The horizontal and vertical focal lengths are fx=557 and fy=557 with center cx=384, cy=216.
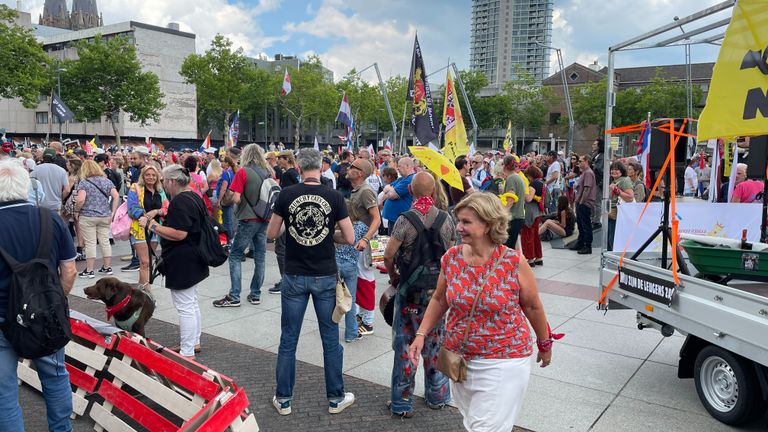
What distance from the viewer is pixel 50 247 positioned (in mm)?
3244

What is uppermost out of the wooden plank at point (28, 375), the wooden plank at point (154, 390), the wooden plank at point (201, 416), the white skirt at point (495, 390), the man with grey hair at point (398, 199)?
the man with grey hair at point (398, 199)

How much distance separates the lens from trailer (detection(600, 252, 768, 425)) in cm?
353

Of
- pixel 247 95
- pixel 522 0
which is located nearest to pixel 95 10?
pixel 247 95

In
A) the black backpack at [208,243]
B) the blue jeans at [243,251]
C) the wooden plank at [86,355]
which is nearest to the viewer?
the wooden plank at [86,355]

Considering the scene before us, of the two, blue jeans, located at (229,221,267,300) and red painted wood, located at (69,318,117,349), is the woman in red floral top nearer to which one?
red painted wood, located at (69,318,117,349)

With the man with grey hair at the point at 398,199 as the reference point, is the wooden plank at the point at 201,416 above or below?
below

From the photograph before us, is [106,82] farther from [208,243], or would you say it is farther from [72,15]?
[72,15]

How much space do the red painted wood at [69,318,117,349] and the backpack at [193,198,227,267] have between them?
3.63 feet

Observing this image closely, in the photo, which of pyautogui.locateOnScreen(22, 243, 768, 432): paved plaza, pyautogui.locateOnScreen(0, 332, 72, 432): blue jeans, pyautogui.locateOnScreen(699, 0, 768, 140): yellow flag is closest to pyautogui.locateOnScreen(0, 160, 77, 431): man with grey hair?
pyautogui.locateOnScreen(0, 332, 72, 432): blue jeans

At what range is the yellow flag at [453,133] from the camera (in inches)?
419

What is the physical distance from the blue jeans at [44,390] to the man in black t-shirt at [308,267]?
1413 millimetres

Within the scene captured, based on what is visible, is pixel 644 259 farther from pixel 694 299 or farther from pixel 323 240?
pixel 323 240

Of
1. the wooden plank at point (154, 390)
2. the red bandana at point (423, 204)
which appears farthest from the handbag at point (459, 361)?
the wooden plank at point (154, 390)

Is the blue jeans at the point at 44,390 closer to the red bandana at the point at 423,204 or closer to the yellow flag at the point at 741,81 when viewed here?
the red bandana at the point at 423,204
